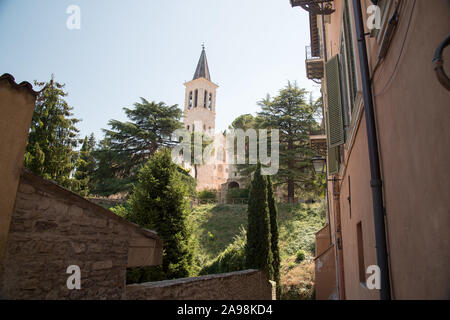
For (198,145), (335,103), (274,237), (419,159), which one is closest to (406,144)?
(419,159)

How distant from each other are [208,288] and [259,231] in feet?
26.2

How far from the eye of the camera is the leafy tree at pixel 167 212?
1060 centimetres

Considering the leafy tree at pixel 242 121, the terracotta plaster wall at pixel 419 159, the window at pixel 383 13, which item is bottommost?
the terracotta plaster wall at pixel 419 159

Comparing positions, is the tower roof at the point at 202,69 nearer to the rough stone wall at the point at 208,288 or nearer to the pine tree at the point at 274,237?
the pine tree at the point at 274,237

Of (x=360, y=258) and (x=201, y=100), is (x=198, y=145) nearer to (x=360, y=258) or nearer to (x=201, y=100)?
(x=201, y=100)

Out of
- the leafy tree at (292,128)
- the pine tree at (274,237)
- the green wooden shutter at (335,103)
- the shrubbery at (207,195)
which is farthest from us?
the shrubbery at (207,195)

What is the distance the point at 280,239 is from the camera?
20.6m

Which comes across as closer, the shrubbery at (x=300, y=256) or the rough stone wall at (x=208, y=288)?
the rough stone wall at (x=208, y=288)

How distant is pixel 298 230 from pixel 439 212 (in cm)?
2074

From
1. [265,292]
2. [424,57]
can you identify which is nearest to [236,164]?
[265,292]

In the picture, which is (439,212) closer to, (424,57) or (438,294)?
(438,294)

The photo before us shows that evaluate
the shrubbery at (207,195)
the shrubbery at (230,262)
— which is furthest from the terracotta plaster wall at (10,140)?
the shrubbery at (207,195)

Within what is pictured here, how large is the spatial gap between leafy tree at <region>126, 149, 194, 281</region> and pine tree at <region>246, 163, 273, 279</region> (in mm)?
4112

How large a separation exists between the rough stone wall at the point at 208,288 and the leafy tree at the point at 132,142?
1883 centimetres
